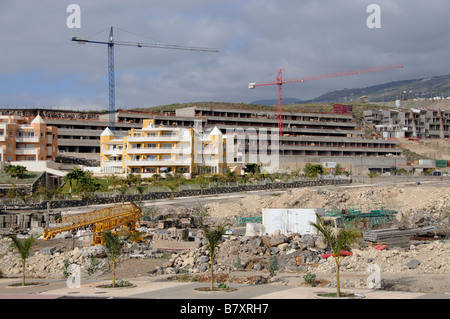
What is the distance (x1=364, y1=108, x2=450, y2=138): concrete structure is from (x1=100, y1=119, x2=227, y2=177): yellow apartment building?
100.0 metres

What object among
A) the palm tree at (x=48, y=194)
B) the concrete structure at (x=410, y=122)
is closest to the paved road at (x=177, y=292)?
the palm tree at (x=48, y=194)

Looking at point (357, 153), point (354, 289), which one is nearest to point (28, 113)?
point (357, 153)

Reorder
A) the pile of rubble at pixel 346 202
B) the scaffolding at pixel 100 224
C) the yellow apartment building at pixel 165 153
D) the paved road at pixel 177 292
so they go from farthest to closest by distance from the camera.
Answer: the yellow apartment building at pixel 165 153, the pile of rubble at pixel 346 202, the scaffolding at pixel 100 224, the paved road at pixel 177 292

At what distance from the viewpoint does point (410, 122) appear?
190m

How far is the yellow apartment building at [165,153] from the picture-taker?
93.9 metres

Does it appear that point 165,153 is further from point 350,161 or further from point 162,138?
point 350,161

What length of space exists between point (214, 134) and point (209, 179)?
15480 mm

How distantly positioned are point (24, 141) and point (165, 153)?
23.5 meters

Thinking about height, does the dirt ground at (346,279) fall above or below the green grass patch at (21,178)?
below

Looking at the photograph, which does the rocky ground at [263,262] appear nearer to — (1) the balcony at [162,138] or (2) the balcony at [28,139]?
(2) the balcony at [28,139]

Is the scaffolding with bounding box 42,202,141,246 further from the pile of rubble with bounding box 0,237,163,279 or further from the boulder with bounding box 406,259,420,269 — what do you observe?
the boulder with bounding box 406,259,420,269

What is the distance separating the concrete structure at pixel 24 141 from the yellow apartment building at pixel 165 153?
10.9 meters

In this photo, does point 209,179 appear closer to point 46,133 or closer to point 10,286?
point 46,133

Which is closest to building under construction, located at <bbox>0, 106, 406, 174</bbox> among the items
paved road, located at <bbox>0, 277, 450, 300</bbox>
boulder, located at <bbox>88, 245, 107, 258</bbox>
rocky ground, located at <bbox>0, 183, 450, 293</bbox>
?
rocky ground, located at <bbox>0, 183, 450, 293</bbox>
